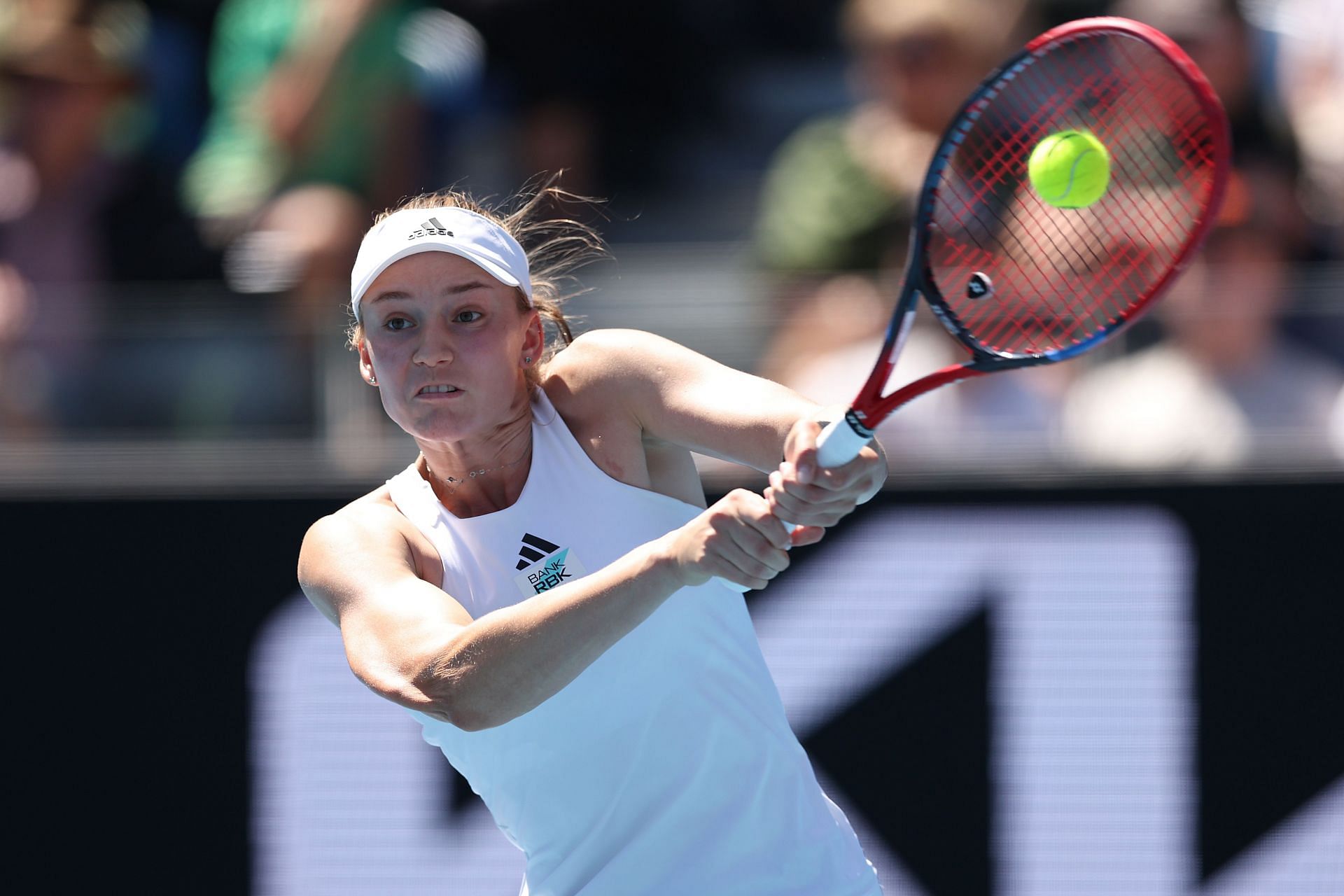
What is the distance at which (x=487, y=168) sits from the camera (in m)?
6.43

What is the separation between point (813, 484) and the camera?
2.25m

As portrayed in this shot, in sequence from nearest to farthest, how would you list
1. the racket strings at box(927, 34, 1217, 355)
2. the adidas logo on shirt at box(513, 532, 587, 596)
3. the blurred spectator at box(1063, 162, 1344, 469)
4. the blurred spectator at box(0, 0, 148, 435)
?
1. the adidas logo on shirt at box(513, 532, 587, 596)
2. the racket strings at box(927, 34, 1217, 355)
3. the blurred spectator at box(1063, 162, 1344, 469)
4. the blurred spectator at box(0, 0, 148, 435)

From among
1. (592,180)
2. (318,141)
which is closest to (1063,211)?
(592,180)

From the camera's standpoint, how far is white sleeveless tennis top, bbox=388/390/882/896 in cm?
269

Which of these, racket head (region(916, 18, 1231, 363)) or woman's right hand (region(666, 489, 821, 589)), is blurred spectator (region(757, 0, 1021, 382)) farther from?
woman's right hand (region(666, 489, 821, 589))

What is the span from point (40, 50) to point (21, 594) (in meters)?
2.21

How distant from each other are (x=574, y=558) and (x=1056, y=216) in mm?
2139

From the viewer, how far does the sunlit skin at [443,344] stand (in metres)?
2.61

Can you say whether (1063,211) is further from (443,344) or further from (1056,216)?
(443,344)

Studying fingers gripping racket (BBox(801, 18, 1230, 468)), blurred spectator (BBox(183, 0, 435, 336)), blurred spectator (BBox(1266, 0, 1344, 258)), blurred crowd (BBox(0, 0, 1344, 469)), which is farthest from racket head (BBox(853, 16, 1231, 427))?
blurred spectator (BBox(183, 0, 435, 336))

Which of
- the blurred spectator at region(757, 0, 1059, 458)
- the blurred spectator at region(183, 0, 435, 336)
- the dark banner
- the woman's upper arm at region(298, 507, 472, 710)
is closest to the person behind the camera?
the woman's upper arm at region(298, 507, 472, 710)

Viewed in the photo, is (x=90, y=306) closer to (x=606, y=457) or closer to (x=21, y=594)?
(x=21, y=594)

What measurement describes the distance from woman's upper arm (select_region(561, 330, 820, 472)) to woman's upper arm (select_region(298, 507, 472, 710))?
0.41 metres

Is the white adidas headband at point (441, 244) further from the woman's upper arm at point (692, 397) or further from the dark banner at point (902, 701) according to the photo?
the dark banner at point (902, 701)
